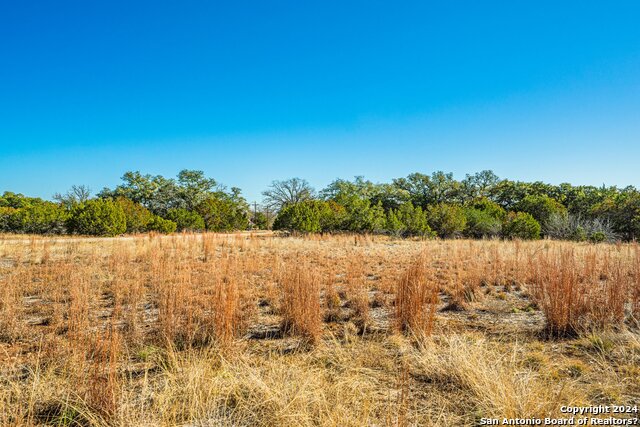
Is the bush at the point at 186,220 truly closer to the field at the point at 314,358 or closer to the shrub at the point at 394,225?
the shrub at the point at 394,225

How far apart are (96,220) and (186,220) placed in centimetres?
689

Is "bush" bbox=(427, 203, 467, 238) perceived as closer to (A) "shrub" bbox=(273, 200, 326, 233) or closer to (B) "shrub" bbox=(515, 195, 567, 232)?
(B) "shrub" bbox=(515, 195, 567, 232)

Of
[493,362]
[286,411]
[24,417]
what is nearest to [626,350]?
[493,362]

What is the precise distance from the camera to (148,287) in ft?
20.6

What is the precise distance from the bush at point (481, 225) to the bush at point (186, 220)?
21007 millimetres

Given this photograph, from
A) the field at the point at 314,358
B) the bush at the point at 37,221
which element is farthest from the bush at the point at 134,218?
the field at the point at 314,358

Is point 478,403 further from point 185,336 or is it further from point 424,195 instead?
point 424,195

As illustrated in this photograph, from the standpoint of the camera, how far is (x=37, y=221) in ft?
71.0

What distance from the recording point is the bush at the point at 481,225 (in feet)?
78.1

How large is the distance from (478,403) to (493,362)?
2.08 ft

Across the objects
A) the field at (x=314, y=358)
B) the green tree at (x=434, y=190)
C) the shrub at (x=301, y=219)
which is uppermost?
the green tree at (x=434, y=190)

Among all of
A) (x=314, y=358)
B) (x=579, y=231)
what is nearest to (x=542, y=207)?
(x=579, y=231)

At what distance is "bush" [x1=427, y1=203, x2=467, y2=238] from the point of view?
2391 centimetres

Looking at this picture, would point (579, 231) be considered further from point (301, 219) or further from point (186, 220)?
point (186, 220)
